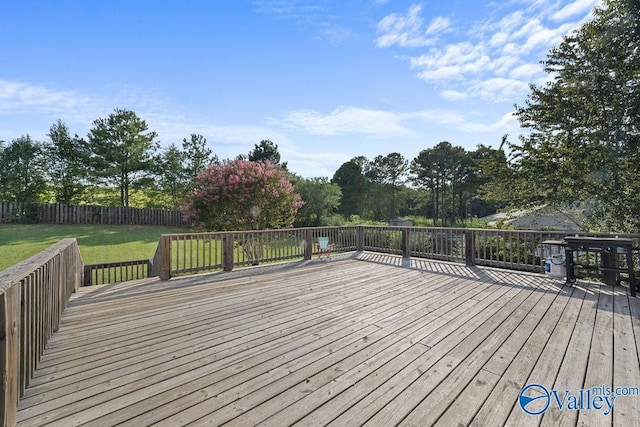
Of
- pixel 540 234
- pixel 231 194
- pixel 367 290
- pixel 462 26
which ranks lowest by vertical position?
pixel 367 290

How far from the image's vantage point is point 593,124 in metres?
7.45

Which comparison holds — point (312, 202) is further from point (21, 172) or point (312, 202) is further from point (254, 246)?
point (21, 172)

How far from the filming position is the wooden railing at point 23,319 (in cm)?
131

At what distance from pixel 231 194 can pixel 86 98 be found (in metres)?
6.35

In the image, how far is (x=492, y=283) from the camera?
15.0 feet

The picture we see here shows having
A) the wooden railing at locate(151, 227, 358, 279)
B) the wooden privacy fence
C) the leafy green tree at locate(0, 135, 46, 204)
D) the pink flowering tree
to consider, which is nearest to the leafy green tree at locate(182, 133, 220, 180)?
the wooden privacy fence

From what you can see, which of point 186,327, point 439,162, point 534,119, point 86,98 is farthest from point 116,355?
point 439,162

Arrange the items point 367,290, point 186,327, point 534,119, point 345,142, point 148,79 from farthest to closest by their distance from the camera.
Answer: point 345,142 < point 534,119 < point 148,79 < point 367,290 < point 186,327

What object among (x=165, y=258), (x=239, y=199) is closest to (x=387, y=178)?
(x=239, y=199)

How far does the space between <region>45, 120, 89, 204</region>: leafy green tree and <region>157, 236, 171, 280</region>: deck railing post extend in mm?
17415

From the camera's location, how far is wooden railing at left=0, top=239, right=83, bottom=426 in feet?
4.31

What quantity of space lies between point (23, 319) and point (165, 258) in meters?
3.38

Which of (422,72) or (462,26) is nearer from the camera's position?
(462,26)

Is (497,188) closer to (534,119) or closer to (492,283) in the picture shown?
(534,119)
